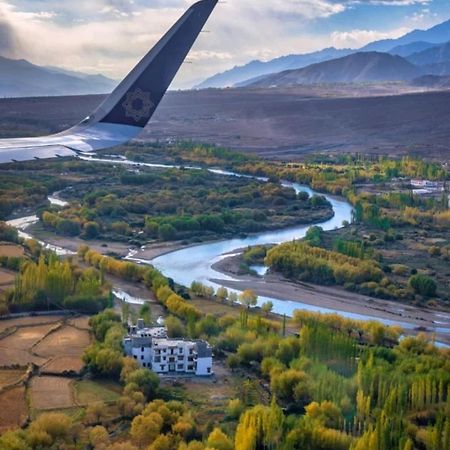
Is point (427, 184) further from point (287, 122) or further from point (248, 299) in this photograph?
point (287, 122)

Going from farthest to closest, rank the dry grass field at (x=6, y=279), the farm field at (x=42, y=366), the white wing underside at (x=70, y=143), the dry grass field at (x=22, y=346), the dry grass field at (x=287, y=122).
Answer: the dry grass field at (x=287, y=122) → the dry grass field at (x=6, y=279) → the dry grass field at (x=22, y=346) → the farm field at (x=42, y=366) → the white wing underside at (x=70, y=143)

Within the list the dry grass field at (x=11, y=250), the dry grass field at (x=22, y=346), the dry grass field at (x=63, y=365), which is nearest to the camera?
the dry grass field at (x=63, y=365)

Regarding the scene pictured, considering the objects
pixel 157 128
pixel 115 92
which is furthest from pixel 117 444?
pixel 157 128

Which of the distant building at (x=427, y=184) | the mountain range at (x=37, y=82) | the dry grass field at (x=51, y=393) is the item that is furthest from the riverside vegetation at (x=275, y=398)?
the mountain range at (x=37, y=82)

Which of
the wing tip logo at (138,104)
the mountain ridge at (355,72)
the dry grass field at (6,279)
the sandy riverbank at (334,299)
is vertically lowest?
the sandy riverbank at (334,299)

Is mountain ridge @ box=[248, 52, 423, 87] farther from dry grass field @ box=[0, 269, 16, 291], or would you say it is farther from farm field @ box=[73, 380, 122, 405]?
farm field @ box=[73, 380, 122, 405]

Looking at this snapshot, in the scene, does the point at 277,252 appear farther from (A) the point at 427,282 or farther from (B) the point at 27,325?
(B) the point at 27,325

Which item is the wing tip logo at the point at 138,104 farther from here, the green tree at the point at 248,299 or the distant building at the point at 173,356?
the green tree at the point at 248,299

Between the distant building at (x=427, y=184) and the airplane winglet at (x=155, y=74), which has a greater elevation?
the airplane winglet at (x=155, y=74)
